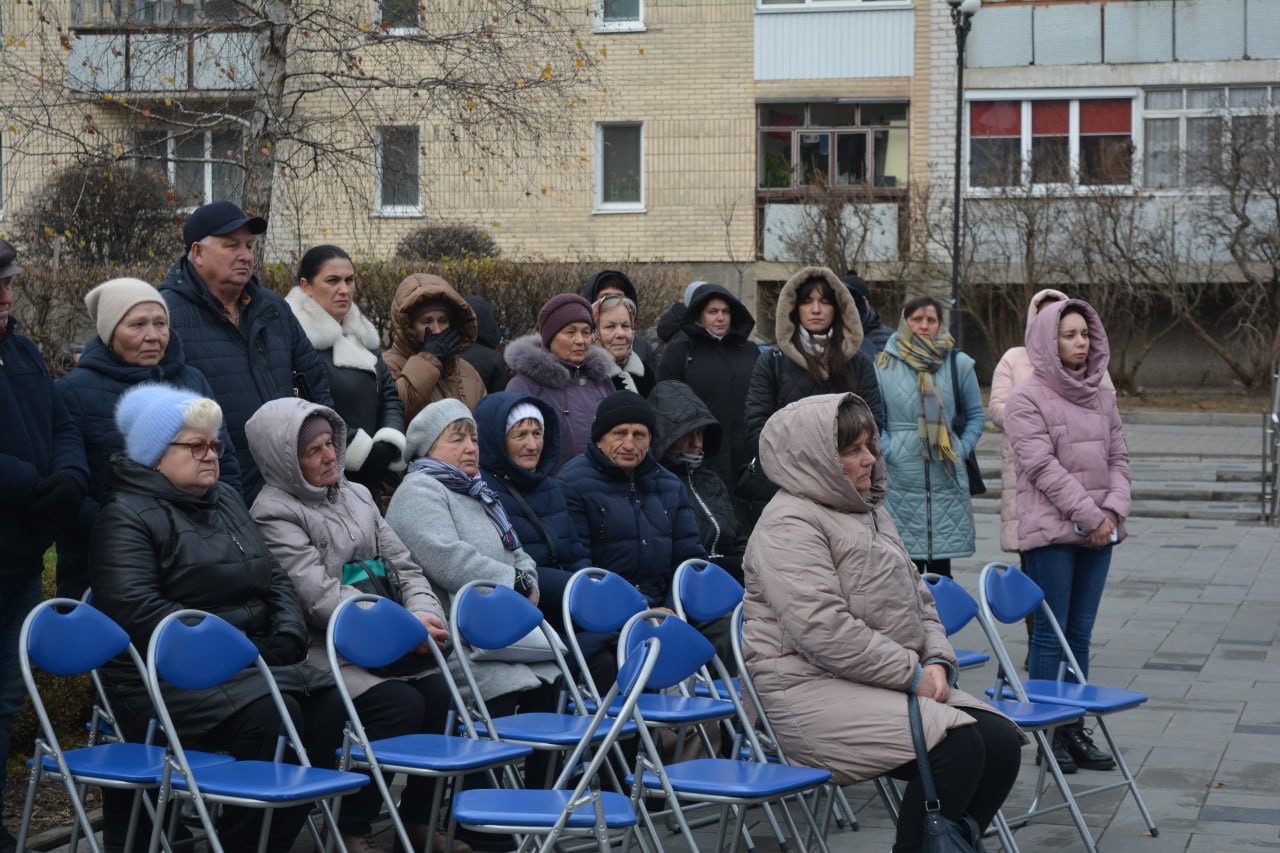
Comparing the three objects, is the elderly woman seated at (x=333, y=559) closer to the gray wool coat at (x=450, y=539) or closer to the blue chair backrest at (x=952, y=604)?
the gray wool coat at (x=450, y=539)

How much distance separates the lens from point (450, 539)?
6285 mm

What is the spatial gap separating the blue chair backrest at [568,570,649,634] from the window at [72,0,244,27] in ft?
22.7

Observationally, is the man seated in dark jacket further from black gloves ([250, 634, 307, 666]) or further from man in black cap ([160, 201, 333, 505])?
black gloves ([250, 634, 307, 666])

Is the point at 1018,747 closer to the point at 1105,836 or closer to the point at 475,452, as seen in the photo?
A: the point at 1105,836

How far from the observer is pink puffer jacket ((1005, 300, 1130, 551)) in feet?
24.0

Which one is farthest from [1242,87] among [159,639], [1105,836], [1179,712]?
[159,639]

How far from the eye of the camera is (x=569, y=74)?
1339 cm

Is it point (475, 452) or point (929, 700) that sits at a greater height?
point (475, 452)

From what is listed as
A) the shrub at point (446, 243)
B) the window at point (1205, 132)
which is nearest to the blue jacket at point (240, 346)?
the shrub at point (446, 243)

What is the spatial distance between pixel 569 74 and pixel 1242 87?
723 inches

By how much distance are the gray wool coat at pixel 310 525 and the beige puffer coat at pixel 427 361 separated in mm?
1558

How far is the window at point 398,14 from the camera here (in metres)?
12.5

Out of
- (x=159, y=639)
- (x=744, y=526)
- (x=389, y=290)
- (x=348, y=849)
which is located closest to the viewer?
(x=159, y=639)

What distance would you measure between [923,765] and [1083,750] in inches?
94.2
